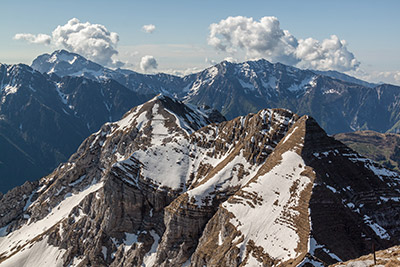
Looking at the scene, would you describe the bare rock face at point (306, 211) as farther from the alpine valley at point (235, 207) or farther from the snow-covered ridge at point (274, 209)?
the alpine valley at point (235, 207)

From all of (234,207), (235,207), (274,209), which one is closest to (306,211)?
(274,209)

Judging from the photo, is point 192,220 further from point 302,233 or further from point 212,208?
point 302,233

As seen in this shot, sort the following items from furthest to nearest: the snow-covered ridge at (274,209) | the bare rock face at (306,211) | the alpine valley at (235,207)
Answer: the alpine valley at (235,207) → the snow-covered ridge at (274,209) → the bare rock face at (306,211)

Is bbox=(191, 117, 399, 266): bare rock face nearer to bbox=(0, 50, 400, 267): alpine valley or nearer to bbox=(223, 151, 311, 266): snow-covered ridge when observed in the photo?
bbox=(223, 151, 311, 266): snow-covered ridge

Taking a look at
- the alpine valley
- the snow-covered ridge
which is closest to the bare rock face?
the snow-covered ridge

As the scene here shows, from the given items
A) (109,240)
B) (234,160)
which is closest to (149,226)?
(109,240)

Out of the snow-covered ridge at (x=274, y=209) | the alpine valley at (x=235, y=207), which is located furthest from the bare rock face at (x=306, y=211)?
the alpine valley at (x=235, y=207)

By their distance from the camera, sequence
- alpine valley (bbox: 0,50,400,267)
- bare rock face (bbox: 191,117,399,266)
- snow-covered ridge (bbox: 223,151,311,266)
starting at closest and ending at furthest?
bare rock face (bbox: 191,117,399,266), snow-covered ridge (bbox: 223,151,311,266), alpine valley (bbox: 0,50,400,267)

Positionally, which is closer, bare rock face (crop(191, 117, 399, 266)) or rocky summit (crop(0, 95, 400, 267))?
bare rock face (crop(191, 117, 399, 266))
